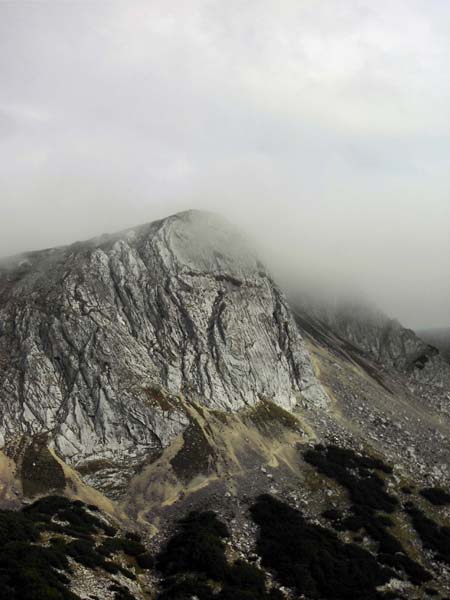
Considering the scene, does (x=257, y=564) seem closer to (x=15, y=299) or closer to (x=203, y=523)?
(x=203, y=523)

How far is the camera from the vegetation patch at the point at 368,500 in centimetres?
4894

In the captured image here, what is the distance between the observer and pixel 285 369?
93.8 m

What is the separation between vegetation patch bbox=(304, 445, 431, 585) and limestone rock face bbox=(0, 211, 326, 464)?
17539 millimetres

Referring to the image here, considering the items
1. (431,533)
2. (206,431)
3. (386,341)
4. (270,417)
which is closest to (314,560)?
(431,533)

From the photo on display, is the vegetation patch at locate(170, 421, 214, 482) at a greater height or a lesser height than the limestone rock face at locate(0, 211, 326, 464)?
lesser

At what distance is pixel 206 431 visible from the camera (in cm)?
7125

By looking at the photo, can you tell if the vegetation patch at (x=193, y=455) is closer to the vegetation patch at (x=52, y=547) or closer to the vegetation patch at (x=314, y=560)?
the vegetation patch at (x=314, y=560)

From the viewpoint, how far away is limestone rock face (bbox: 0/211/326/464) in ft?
229

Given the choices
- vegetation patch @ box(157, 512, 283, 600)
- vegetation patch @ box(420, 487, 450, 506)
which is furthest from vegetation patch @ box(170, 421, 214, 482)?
vegetation patch @ box(420, 487, 450, 506)

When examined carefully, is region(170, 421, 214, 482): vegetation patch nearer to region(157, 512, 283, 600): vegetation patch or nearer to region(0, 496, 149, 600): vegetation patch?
region(157, 512, 283, 600): vegetation patch

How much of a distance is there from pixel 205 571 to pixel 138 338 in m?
48.4

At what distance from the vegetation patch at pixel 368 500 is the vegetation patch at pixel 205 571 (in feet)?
49.9

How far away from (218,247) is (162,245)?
14.2 meters

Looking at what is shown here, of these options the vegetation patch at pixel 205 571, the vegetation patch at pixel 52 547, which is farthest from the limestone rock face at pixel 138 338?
the vegetation patch at pixel 205 571
